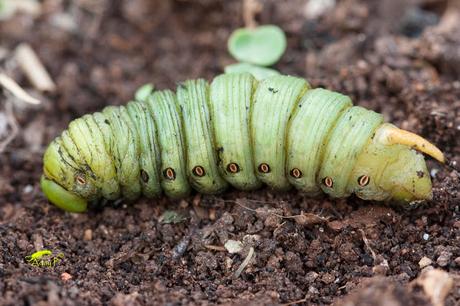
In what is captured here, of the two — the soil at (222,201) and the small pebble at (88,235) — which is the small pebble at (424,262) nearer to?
the soil at (222,201)

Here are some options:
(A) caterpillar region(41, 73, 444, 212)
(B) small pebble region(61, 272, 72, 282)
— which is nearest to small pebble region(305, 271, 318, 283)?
(A) caterpillar region(41, 73, 444, 212)

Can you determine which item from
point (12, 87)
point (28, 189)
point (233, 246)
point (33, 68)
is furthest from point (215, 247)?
point (33, 68)

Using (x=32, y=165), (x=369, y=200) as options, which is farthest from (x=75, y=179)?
(x=369, y=200)

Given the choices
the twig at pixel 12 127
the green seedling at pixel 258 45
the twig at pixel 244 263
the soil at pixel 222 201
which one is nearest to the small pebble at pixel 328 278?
the soil at pixel 222 201

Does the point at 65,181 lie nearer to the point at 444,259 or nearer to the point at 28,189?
the point at 28,189

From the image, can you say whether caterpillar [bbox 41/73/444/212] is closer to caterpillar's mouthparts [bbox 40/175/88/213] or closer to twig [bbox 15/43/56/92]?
caterpillar's mouthparts [bbox 40/175/88/213]

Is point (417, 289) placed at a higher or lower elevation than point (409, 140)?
lower

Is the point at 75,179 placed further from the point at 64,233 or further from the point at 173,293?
the point at 173,293
